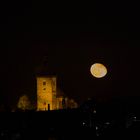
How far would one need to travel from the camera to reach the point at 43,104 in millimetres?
55250

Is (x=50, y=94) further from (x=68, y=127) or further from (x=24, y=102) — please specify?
(x=68, y=127)

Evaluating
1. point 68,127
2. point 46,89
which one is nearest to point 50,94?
point 46,89

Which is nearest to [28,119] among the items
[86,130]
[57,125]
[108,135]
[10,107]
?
[57,125]

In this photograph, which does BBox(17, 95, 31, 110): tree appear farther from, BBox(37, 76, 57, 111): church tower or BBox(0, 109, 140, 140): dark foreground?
BBox(0, 109, 140, 140): dark foreground

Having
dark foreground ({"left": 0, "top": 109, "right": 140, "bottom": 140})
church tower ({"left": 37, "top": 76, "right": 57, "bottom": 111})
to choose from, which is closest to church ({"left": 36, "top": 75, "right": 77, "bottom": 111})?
church tower ({"left": 37, "top": 76, "right": 57, "bottom": 111})

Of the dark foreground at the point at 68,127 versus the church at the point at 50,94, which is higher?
the church at the point at 50,94

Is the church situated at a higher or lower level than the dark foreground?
higher

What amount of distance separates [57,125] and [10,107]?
3006 centimetres

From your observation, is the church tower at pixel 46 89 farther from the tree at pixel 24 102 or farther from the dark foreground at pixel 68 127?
the dark foreground at pixel 68 127

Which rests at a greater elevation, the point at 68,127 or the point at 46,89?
the point at 46,89

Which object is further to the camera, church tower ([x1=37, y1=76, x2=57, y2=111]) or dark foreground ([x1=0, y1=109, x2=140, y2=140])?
church tower ([x1=37, y1=76, x2=57, y2=111])

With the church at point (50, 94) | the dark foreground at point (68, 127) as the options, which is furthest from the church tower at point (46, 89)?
the dark foreground at point (68, 127)

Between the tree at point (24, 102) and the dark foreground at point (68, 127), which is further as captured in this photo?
the tree at point (24, 102)

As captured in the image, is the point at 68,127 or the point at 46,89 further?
the point at 46,89
